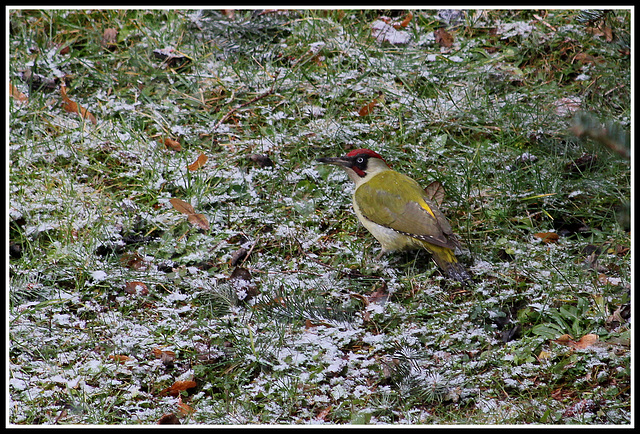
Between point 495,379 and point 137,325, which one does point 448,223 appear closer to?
point 495,379

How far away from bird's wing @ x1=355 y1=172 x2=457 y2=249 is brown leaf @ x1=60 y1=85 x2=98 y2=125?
8.67ft

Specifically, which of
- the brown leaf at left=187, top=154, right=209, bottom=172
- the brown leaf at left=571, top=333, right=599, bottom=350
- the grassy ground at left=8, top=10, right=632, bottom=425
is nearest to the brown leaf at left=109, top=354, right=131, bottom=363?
the grassy ground at left=8, top=10, right=632, bottom=425

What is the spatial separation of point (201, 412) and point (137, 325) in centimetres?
91

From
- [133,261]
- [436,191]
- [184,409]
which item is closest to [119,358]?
[184,409]

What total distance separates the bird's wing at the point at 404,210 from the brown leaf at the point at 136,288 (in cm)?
159

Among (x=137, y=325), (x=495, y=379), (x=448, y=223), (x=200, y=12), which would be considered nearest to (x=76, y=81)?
(x=200, y=12)

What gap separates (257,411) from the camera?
3666 millimetres

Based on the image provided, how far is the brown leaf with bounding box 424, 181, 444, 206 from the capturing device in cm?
513

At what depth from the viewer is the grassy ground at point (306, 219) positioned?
3.78 metres

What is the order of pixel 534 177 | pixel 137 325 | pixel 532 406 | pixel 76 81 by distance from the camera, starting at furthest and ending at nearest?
pixel 76 81, pixel 534 177, pixel 137 325, pixel 532 406

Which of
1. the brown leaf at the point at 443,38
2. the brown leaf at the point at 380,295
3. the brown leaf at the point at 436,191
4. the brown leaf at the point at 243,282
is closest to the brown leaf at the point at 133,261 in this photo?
the brown leaf at the point at 243,282

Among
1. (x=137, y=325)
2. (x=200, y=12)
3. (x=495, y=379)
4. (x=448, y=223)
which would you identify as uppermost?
(x=200, y=12)

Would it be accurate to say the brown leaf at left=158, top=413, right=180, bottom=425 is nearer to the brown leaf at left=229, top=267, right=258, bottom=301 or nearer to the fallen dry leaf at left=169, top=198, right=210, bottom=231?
the brown leaf at left=229, top=267, right=258, bottom=301

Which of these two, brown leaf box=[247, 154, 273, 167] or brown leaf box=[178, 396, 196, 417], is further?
brown leaf box=[247, 154, 273, 167]
